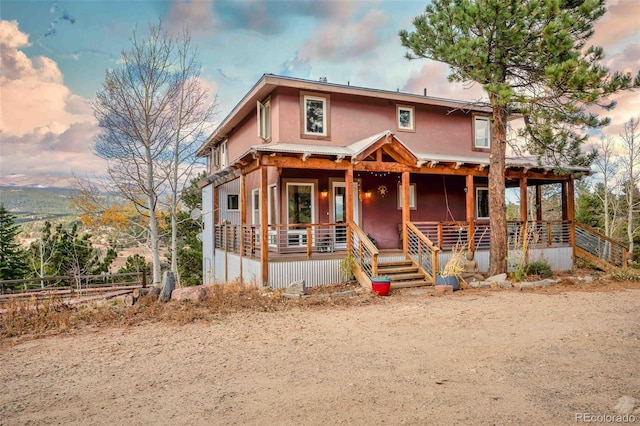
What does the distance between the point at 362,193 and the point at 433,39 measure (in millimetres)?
5525

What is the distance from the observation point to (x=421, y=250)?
36.8 ft

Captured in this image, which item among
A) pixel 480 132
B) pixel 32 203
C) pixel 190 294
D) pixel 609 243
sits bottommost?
pixel 190 294

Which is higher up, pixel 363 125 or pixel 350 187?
pixel 363 125

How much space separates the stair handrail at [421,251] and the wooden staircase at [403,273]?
209mm

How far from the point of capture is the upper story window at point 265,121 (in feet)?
42.3

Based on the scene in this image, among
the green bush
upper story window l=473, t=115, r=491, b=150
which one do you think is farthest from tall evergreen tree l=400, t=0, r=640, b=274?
upper story window l=473, t=115, r=491, b=150

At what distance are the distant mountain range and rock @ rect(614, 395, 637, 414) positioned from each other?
25.3m

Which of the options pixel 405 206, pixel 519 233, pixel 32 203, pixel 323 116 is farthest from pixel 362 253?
pixel 32 203

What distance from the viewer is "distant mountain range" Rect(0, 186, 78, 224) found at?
24438 millimetres

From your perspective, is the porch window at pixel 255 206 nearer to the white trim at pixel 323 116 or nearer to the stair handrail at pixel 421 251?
the white trim at pixel 323 116

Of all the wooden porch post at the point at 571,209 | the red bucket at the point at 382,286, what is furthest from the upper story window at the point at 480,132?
the red bucket at the point at 382,286

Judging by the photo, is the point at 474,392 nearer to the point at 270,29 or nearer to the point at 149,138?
the point at 149,138

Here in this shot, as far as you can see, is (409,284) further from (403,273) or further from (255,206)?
(255,206)

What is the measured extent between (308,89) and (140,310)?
8.35 meters
